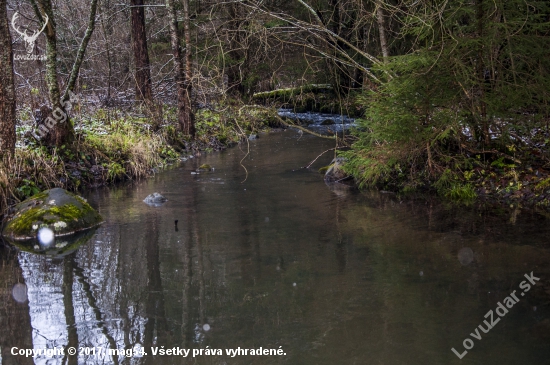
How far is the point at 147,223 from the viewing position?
9234 millimetres

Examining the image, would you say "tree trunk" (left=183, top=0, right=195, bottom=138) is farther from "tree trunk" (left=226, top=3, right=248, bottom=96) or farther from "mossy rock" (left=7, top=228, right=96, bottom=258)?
"mossy rock" (left=7, top=228, right=96, bottom=258)

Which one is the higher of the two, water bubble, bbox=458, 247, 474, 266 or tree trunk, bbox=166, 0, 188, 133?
tree trunk, bbox=166, 0, 188, 133

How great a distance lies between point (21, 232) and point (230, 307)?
472 centimetres

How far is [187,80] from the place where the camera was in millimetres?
15070

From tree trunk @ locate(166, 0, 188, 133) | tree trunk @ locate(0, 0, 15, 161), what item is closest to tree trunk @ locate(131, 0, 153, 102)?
tree trunk @ locate(166, 0, 188, 133)

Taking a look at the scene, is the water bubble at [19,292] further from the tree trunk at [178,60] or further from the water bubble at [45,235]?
the tree trunk at [178,60]

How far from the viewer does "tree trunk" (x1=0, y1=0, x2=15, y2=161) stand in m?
9.99

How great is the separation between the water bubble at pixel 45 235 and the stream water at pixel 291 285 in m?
0.56

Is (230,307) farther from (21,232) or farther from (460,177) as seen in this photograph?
(460,177)

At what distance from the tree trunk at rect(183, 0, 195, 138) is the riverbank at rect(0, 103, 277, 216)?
370 millimetres

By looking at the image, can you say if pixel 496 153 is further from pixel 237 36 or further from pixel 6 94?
pixel 6 94

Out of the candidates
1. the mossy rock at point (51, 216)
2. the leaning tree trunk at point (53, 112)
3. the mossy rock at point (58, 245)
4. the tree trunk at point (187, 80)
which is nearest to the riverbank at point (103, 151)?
the leaning tree trunk at point (53, 112)

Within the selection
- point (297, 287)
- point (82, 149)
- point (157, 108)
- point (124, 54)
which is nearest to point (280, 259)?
point (297, 287)

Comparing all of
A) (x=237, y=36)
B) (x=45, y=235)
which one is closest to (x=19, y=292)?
(x=45, y=235)
